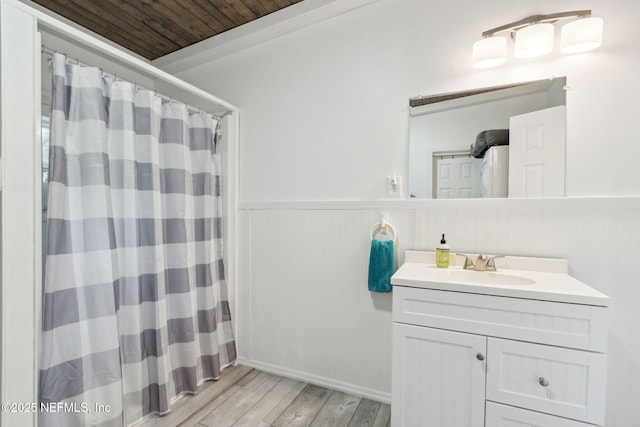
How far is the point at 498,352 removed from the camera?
1103 millimetres

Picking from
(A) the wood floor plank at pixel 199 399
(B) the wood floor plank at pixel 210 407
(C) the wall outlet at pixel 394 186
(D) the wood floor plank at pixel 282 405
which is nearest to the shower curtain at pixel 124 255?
(A) the wood floor plank at pixel 199 399

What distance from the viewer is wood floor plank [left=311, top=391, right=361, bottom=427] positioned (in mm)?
1599

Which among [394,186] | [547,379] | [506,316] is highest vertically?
[394,186]

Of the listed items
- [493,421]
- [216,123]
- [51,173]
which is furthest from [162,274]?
[493,421]

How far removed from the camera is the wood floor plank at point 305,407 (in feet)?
5.26

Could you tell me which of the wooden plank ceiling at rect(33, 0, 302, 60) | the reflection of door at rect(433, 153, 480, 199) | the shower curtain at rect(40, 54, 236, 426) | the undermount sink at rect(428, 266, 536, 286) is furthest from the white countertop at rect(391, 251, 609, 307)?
the wooden plank ceiling at rect(33, 0, 302, 60)

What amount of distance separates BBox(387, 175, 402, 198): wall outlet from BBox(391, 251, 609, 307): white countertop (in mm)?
338

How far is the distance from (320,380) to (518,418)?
1180 millimetres

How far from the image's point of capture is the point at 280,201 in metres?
2.07

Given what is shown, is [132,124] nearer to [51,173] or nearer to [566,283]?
[51,173]

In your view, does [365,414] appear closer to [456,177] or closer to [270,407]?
[270,407]

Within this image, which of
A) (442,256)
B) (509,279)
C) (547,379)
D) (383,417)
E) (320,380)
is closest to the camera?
(547,379)

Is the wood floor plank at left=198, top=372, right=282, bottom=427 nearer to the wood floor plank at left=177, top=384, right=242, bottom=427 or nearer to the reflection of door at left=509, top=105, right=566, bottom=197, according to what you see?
the wood floor plank at left=177, top=384, right=242, bottom=427

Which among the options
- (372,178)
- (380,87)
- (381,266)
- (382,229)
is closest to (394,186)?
(372,178)
